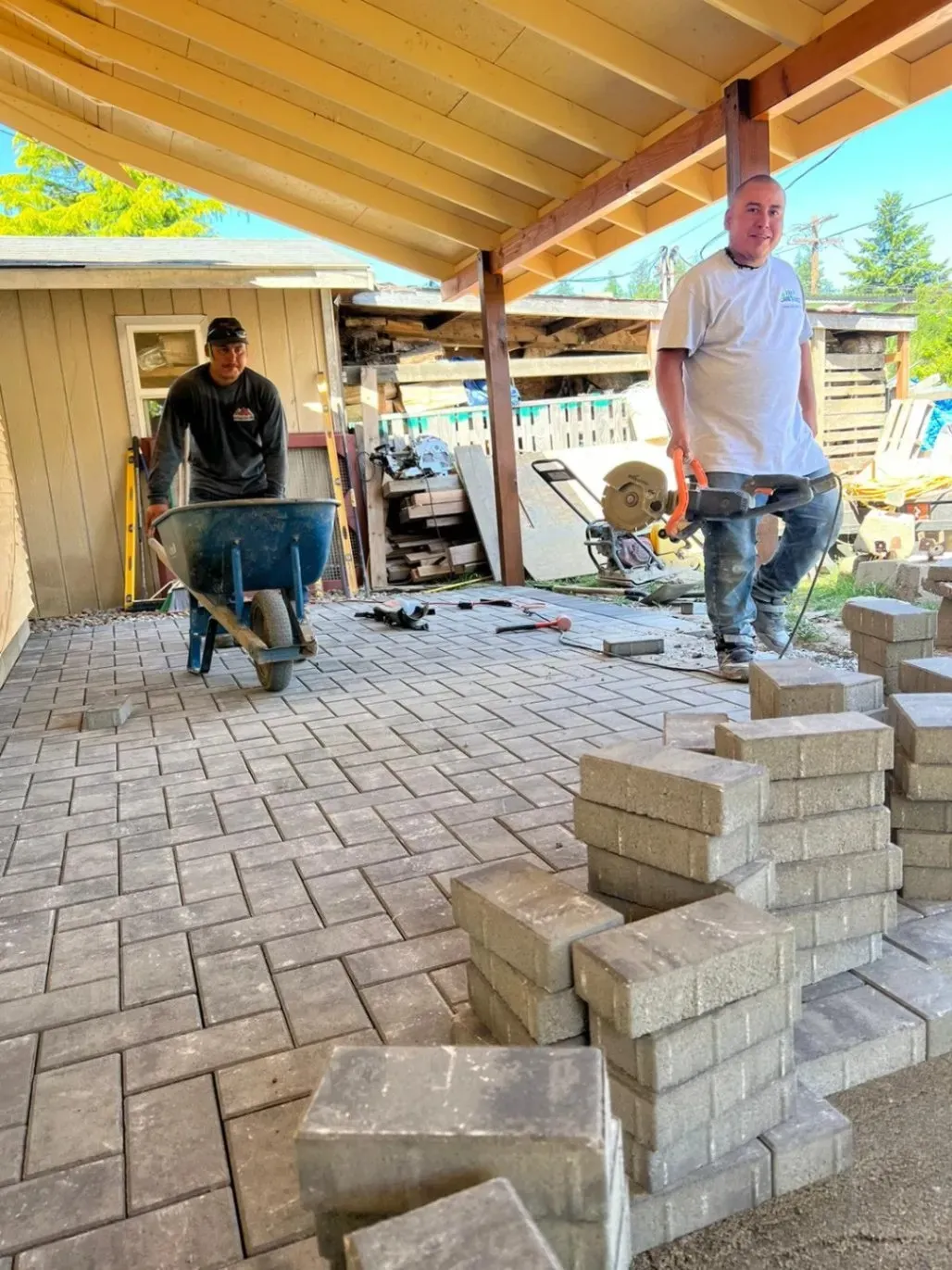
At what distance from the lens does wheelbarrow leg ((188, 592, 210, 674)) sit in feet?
15.2

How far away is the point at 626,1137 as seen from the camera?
3.81 ft

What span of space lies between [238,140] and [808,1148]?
22.0 ft

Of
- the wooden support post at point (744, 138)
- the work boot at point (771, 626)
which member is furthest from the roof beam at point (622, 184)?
the work boot at point (771, 626)

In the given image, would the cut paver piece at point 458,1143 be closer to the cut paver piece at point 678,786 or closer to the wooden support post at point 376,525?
the cut paver piece at point 678,786

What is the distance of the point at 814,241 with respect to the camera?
113 feet

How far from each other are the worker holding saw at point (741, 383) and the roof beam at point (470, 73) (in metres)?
1.75

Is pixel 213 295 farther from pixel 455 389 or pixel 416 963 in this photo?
pixel 416 963

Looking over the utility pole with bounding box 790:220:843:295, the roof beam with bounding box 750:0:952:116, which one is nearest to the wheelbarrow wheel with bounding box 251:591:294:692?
the roof beam with bounding box 750:0:952:116

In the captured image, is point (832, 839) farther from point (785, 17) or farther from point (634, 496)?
point (785, 17)

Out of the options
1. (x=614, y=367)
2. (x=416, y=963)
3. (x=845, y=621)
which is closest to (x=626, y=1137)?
(x=416, y=963)

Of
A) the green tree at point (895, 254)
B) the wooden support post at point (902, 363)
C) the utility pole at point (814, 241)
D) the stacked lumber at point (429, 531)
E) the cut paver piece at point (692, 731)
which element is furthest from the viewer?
the green tree at point (895, 254)

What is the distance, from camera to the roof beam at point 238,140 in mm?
5609

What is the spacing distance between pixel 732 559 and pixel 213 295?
6.44m

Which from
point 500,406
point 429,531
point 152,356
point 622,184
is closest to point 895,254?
point 429,531
